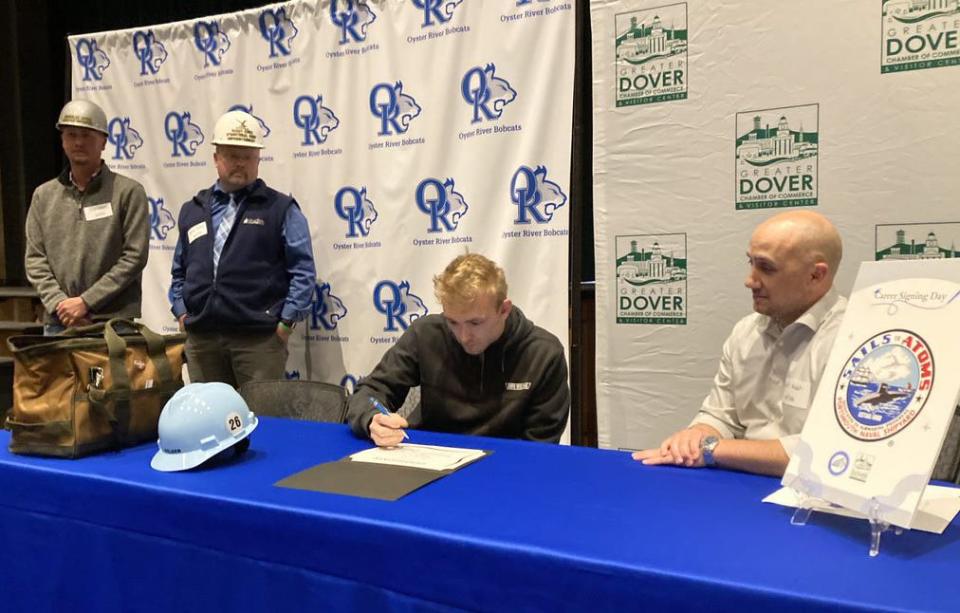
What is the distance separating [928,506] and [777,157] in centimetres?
171

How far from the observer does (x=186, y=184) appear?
3.87 meters

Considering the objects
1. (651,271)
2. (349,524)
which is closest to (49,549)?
(349,524)

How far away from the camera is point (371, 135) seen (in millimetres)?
3418

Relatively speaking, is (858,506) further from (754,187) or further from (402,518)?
(754,187)

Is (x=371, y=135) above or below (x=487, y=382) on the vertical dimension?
above

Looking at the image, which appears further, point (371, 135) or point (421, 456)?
point (371, 135)

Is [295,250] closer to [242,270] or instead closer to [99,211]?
[242,270]

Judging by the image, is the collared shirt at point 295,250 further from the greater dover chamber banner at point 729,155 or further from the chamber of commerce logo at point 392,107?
the greater dover chamber banner at point 729,155

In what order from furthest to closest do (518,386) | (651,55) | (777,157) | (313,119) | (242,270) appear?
(313,119) < (242,270) < (651,55) < (777,157) < (518,386)

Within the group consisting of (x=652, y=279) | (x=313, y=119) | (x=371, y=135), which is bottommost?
(x=652, y=279)

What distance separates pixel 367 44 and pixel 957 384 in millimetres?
3015

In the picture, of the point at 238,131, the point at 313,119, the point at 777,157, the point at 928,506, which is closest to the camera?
the point at 928,506

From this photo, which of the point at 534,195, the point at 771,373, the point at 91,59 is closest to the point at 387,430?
the point at 771,373

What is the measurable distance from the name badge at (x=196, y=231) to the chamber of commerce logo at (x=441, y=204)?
0.98 meters
